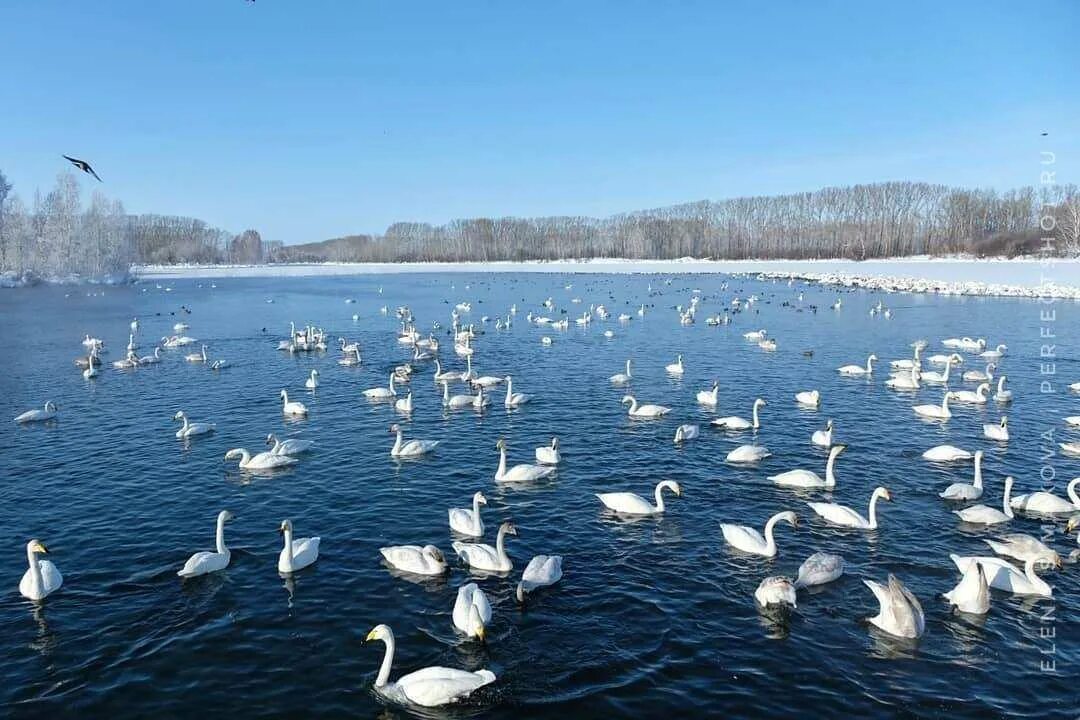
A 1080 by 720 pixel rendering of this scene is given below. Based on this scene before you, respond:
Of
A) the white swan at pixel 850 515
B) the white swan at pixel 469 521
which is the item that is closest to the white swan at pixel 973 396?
the white swan at pixel 850 515

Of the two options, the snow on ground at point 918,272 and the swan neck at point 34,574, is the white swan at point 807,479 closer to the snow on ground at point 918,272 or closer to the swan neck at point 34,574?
the swan neck at point 34,574

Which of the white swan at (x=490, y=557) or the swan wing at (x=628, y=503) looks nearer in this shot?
the white swan at (x=490, y=557)

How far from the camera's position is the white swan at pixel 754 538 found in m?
14.5

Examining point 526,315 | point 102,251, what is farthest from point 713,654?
point 102,251

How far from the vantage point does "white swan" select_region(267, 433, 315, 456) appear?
21.0 meters

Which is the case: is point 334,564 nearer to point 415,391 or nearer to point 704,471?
point 704,471

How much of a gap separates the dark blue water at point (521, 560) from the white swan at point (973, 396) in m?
0.98

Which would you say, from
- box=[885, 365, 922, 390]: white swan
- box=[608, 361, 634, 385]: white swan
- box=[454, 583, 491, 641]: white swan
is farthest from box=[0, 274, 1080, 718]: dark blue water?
box=[885, 365, 922, 390]: white swan

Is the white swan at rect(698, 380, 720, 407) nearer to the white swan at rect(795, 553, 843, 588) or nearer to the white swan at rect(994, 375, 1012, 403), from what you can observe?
the white swan at rect(994, 375, 1012, 403)

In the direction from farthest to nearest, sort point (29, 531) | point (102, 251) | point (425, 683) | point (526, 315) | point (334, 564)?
point (102, 251) < point (526, 315) < point (29, 531) < point (334, 564) < point (425, 683)

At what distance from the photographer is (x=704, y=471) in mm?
19938

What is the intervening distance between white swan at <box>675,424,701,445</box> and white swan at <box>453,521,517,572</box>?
32.7 feet

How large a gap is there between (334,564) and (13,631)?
533 cm

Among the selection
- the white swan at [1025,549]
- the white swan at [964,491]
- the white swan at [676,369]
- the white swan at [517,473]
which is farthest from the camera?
the white swan at [676,369]
